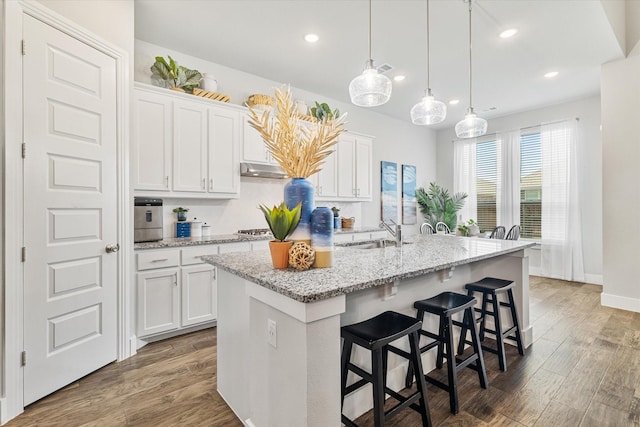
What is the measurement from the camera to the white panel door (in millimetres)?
1958

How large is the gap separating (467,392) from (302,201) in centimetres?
176

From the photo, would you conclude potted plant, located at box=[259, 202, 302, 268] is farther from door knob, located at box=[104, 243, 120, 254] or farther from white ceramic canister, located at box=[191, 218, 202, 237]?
white ceramic canister, located at box=[191, 218, 202, 237]

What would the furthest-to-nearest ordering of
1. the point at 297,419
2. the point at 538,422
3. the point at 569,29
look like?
the point at 569,29
the point at 538,422
the point at 297,419

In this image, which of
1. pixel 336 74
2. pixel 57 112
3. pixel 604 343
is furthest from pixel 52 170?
pixel 604 343

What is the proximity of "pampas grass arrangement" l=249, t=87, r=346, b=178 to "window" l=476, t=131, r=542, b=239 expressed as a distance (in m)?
5.68

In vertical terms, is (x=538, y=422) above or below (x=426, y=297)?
below

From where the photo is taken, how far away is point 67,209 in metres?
2.16

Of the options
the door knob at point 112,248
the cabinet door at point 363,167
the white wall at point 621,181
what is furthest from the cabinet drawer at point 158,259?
the white wall at point 621,181

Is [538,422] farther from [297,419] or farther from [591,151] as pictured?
[591,151]

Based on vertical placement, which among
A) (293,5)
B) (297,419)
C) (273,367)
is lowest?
(297,419)

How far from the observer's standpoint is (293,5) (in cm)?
271

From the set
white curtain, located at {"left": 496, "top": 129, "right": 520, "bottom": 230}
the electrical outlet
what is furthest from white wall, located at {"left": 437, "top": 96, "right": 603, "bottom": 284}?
the electrical outlet

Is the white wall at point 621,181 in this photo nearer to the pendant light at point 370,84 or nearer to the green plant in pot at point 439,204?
the green plant in pot at point 439,204

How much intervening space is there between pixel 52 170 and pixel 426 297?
280cm
